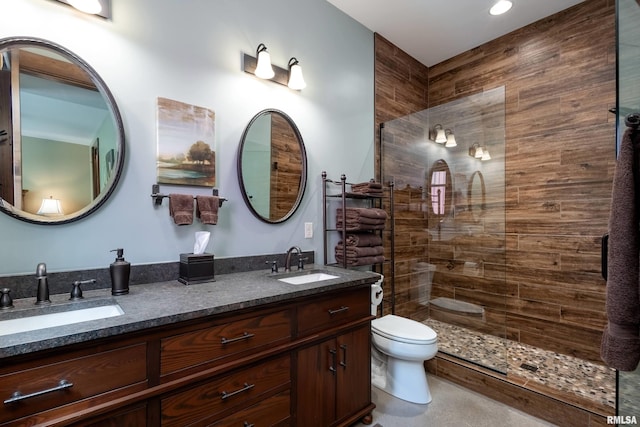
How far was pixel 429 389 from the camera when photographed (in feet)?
7.46

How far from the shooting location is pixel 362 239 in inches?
96.7

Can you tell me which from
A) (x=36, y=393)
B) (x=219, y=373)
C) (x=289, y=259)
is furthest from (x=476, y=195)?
(x=36, y=393)

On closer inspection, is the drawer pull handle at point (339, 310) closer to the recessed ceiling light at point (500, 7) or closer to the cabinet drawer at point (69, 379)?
the cabinet drawer at point (69, 379)

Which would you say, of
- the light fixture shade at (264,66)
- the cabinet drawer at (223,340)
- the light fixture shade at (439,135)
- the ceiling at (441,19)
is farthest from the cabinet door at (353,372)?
the ceiling at (441,19)

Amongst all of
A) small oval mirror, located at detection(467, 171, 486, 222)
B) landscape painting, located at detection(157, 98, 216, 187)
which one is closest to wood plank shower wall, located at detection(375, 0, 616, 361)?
small oval mirror, located at detection(467, 171, 486, 222)

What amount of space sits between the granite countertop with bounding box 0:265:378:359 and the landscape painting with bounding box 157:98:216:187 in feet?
1.91

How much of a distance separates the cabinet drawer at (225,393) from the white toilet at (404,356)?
970 mm

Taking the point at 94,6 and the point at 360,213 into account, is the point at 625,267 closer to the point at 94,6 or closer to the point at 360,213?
the point at 360,213

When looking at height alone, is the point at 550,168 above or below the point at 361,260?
above

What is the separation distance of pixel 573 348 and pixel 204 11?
12.2 ft

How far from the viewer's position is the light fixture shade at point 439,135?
9.87 ft

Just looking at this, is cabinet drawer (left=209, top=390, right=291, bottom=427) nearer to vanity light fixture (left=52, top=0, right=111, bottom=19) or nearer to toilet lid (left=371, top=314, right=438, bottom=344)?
toilet lid (left=371, top=314, right=438, bottom=344)

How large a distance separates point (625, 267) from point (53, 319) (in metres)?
2.07

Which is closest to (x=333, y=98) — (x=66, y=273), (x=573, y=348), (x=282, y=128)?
(x=282, y=128)
